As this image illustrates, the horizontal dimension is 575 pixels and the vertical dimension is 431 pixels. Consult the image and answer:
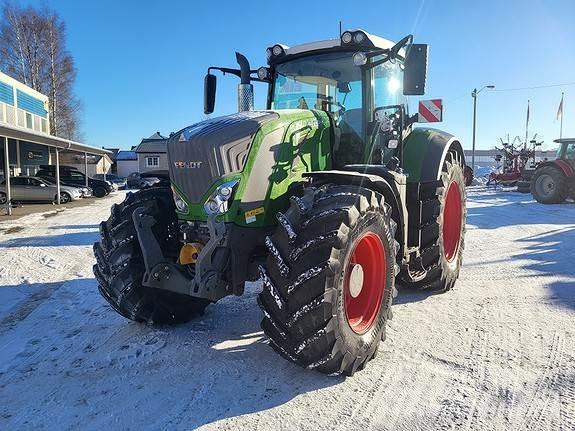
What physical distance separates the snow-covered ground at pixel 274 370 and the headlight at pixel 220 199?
1183 millimetres

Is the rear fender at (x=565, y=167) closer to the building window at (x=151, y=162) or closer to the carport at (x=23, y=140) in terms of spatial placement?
the carport at (x=23, y=140)

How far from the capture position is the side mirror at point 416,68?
165 inches

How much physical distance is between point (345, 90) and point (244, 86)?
3.82 ft

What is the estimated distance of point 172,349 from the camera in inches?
158

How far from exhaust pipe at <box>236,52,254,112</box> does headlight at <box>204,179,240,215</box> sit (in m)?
1.94

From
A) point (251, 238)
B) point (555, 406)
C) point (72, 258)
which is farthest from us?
point (72, 258)

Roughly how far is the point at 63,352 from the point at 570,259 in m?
7.12

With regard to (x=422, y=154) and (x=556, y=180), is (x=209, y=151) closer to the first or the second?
(x=422, y=154)

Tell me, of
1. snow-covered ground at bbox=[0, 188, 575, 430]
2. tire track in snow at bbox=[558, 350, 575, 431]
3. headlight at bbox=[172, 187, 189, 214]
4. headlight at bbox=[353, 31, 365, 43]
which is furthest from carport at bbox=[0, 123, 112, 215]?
tire track in snow at bbox=[558, 350, 575, 431]

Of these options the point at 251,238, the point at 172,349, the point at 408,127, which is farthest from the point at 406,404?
the point at 408,127

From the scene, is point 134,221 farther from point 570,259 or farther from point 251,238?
point 570,259

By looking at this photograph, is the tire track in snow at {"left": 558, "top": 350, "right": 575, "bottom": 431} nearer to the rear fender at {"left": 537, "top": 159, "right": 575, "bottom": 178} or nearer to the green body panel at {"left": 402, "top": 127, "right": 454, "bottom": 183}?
the green body panel at {"left": 402, "top": 127, "right": 454, "bottom": 183}

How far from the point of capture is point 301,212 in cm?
338

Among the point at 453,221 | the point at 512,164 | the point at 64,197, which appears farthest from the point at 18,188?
the point at 512,164
